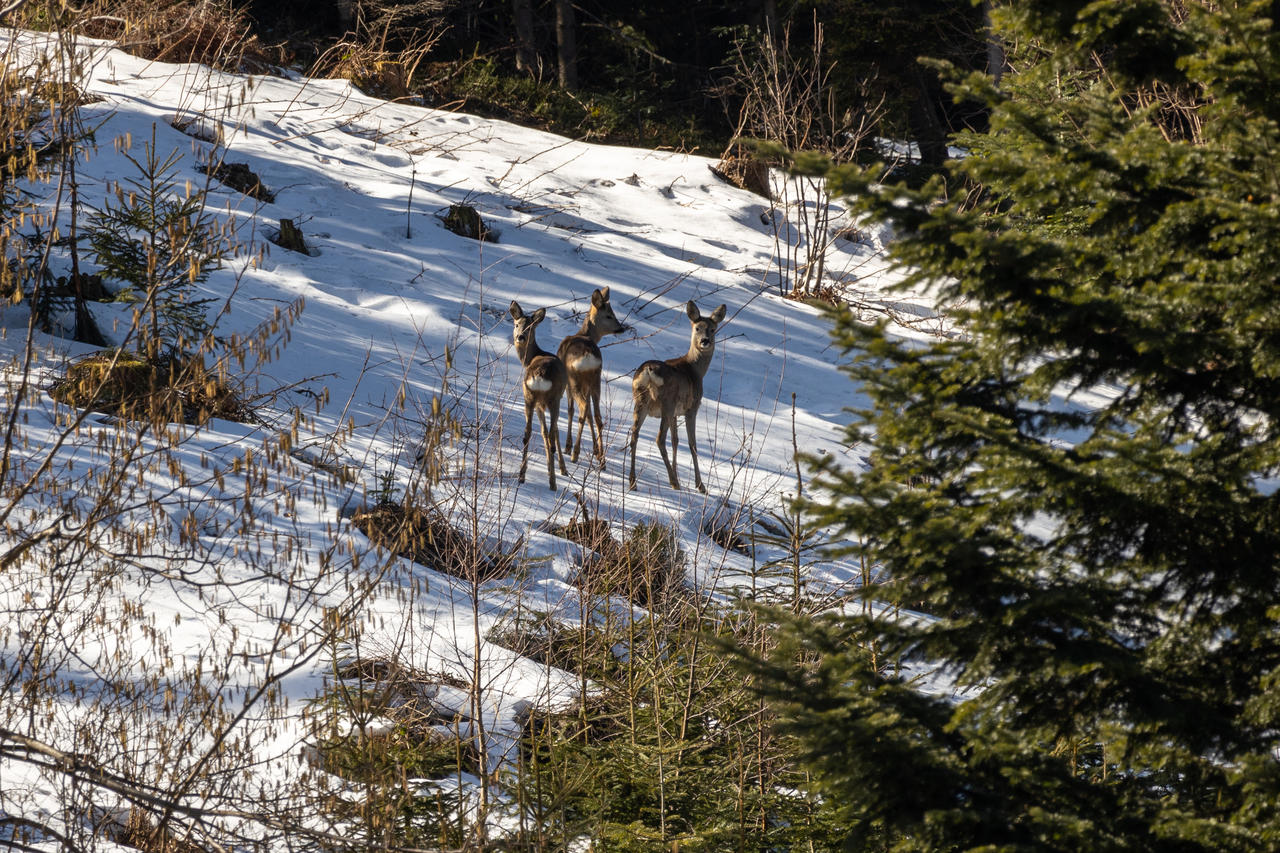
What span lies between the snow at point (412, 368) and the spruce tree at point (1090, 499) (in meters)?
2.24

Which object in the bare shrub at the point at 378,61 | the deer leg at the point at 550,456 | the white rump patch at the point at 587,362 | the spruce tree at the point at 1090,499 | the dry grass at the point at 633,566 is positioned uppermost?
the bare shrub at the point at 378,61

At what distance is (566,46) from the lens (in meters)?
22.8

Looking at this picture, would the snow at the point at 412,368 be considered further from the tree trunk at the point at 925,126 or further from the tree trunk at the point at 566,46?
the tree trunk at the point at 925,126

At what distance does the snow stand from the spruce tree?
88.1 inches

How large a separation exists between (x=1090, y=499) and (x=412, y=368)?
9.52 meters

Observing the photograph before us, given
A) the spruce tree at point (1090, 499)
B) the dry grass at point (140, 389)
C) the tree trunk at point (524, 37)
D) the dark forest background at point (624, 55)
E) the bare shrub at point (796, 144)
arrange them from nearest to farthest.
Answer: the spruce tree at point (1090, 499) < the dry grass at point (140, 389) < the bare shrub at point (796, 144) < the dark forest background at point (624, 55) < the tree trunk at point (524, 37)

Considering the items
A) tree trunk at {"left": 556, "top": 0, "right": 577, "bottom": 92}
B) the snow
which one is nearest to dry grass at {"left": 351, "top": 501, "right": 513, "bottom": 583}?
the snow

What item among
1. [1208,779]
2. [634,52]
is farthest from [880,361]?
[634,52]

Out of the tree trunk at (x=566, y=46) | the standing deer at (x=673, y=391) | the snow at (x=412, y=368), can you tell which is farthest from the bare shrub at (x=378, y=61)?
the standing deer at (x=673, y=391)

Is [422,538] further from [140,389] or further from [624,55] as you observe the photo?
[624,55]

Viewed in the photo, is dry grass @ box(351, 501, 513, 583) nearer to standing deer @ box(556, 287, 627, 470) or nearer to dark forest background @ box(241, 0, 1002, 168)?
standing deer @ box(556, 287, 627, 470)

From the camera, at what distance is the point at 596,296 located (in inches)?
499

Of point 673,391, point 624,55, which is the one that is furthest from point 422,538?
point 624,55

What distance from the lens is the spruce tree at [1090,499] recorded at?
316 cm
